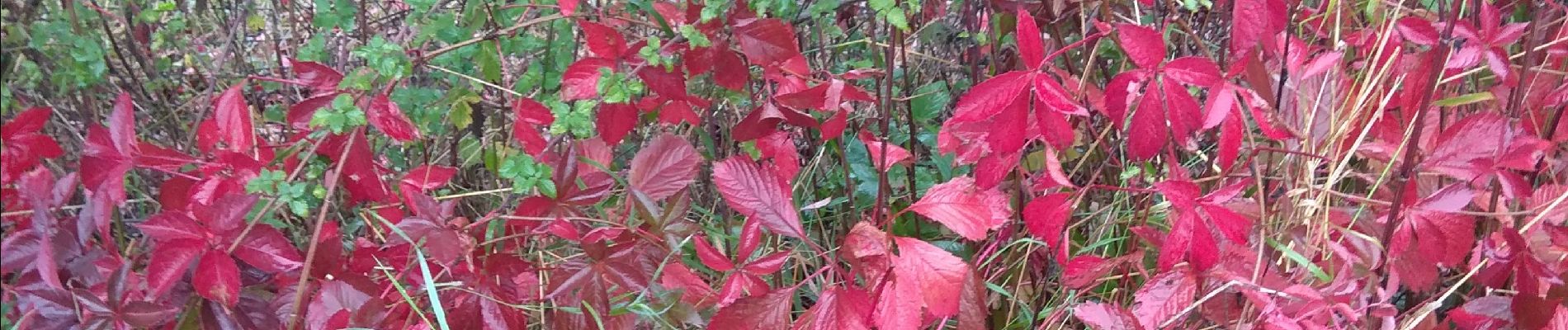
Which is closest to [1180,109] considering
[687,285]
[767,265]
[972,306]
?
[972,306]

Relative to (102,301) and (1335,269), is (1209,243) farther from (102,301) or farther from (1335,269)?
(102,301)

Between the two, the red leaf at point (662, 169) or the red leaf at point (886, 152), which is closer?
the red leaf at point (662, 169)

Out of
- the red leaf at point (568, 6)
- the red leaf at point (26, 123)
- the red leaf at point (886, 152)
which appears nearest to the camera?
the red leaf at point (26, 123)

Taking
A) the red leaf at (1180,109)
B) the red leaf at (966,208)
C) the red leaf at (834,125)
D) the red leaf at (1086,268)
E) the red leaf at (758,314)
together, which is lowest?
the red leaf at (1086,268)

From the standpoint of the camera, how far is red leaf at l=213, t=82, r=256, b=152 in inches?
28.6

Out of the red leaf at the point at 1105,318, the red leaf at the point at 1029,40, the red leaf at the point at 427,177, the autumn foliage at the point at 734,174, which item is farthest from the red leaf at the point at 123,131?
→ the red leaf at the point at 1105,318

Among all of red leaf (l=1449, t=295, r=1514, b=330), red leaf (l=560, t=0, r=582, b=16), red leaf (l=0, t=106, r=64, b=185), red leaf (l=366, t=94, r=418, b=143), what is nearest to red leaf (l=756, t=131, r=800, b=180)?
red leaf (l=560, t=0, r=582, b=16)

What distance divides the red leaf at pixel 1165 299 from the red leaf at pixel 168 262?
82 centimetres

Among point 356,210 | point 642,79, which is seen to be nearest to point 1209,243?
point 642,79

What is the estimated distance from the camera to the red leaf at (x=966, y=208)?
79cm

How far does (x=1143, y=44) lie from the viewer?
27.0 inches

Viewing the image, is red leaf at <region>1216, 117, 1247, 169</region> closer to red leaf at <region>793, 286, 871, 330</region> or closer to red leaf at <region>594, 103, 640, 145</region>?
red leaf at <region>793, 286, 871, 330</region>

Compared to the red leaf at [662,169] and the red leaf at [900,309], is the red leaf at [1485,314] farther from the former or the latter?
the red leaf at [662,169]

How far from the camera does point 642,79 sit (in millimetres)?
788
